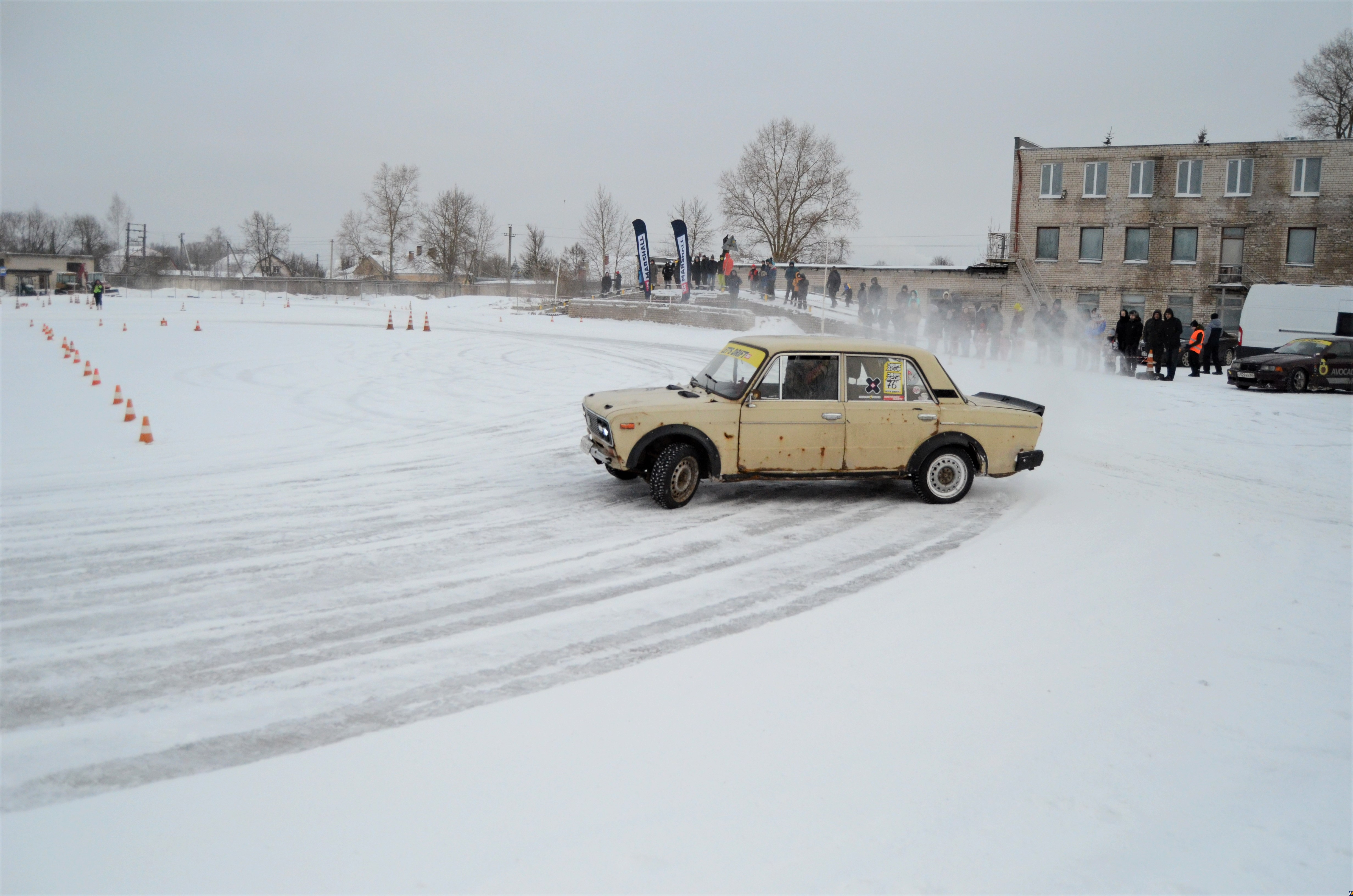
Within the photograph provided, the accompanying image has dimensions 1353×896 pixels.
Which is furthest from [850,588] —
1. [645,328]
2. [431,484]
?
[645,328]

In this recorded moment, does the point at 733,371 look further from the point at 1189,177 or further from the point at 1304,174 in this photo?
the point at 1304,174

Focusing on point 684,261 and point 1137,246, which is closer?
point 684,261

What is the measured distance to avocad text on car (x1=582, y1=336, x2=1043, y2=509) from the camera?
8.70m

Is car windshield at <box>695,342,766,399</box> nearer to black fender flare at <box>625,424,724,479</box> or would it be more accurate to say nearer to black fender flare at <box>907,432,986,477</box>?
black fender flare at <box>625,424,724,479</box>

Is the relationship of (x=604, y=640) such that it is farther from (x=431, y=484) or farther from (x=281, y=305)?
(x=281, y=305)

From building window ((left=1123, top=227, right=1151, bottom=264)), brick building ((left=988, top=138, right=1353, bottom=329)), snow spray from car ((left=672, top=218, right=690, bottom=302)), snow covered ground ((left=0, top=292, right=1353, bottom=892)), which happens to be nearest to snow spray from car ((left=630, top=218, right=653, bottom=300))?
snow spray from car ((left=672, top=218, right=690, bottom=302))

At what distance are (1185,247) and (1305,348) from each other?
85.7ft

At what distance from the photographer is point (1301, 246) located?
1695 inches

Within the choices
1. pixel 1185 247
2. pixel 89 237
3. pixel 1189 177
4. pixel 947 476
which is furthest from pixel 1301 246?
pixel 89 237

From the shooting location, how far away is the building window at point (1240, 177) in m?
43.5

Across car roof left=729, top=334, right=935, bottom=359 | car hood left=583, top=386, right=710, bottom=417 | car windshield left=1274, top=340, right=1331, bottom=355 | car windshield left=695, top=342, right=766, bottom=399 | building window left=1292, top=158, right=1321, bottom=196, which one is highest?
building window left=1292, top=158, right=1321, bottom=196

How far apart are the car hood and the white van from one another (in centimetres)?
2441

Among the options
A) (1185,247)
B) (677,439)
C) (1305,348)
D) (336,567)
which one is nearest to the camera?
(336,567)

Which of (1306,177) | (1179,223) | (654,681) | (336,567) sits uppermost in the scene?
(1306,177)
